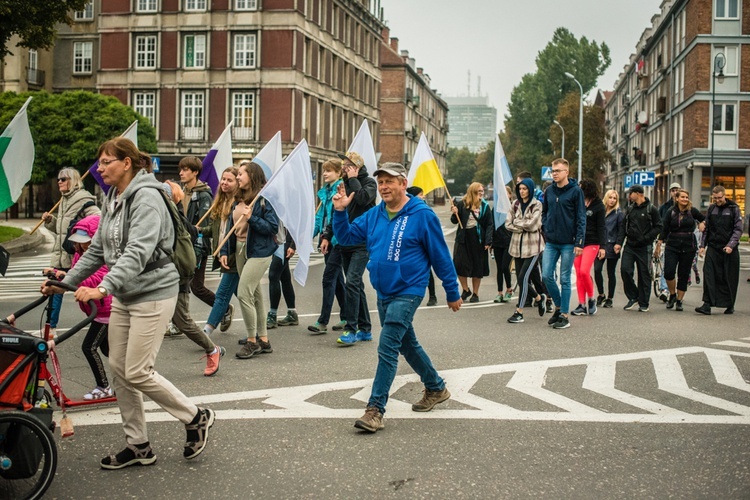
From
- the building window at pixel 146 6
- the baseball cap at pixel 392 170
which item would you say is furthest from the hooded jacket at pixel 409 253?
the building window at pixel 146 6

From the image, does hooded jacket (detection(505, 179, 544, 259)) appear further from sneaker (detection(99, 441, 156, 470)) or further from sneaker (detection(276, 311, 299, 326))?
sneaker (detection(99, 441, 156, 470))

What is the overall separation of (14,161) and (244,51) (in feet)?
149

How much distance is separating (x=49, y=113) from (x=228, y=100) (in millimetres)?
10689

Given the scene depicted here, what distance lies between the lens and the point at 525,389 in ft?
23.2

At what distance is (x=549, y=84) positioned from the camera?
82.7 meters

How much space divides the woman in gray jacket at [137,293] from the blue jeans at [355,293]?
4219mm

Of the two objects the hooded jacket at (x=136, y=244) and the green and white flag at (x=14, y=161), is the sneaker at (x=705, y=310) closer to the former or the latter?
the green and white flag at (x=14, y=161)

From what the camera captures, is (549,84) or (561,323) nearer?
(561,323)

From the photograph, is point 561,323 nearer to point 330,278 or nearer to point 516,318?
point 516,318

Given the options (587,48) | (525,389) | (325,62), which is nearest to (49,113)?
(325,62)

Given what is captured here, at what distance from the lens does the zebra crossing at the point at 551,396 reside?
6.23 metres

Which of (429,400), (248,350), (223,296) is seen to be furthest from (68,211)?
(429,400)

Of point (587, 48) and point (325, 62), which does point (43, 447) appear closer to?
point (325, 62)

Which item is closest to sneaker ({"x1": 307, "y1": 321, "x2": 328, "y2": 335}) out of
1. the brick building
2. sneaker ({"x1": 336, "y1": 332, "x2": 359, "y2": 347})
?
sneaker ({"x1": 336, "y1": 332, "x2": 359, "y2": 347})
